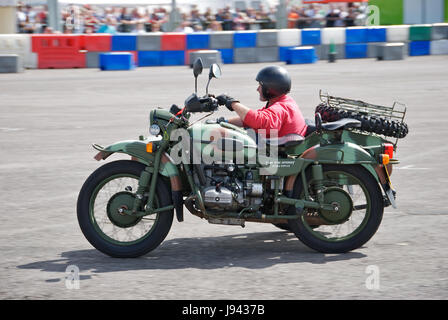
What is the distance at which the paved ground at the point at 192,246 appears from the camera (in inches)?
214

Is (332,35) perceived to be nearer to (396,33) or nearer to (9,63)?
(396,33)

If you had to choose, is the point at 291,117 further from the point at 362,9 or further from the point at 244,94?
the point at 362,9

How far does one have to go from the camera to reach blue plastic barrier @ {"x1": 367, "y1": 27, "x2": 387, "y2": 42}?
91.8ft

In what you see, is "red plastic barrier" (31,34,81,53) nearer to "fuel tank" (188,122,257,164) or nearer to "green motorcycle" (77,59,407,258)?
"green motorcycle" (77,59,407,258)

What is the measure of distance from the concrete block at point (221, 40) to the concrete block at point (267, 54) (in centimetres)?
104

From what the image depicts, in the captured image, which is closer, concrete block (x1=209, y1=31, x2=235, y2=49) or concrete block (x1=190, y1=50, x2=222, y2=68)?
concrete block (x1=190, y1=50, x2=222, y2=68)

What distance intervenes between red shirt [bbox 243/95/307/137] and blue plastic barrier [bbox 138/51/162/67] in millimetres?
19539

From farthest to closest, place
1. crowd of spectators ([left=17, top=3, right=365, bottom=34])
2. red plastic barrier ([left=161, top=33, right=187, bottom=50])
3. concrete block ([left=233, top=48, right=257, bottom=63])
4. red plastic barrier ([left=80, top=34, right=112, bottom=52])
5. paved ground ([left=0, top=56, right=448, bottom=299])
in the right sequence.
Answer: crowd of spectators ([left=17, top=3, right=365, bottom=34])
concrete block ([left=233, top=48, right=257, bottom=63])
red plastic barrier ([left=161, top=33, right=187, bottom=50])
red plastic barrier ([left=80, top=34, right=112, bottom=52])
paved ground ([left=0, top=56, right=448, bottom=299])

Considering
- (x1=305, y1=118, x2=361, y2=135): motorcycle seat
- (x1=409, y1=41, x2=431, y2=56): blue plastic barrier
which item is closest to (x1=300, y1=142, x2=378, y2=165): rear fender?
(x1=305, y1=118, x2=361, y2=135): motorcycle seat

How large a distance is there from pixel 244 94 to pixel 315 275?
12472 mm

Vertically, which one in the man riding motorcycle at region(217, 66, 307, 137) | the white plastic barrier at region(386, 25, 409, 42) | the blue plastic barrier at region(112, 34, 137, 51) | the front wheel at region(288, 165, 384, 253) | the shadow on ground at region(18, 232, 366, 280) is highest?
the white plastic barrier at region(386, 25, 409, 42)

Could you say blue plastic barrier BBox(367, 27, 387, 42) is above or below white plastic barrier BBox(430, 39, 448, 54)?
above

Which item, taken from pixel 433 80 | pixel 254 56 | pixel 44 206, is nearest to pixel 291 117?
pixel 44 206
